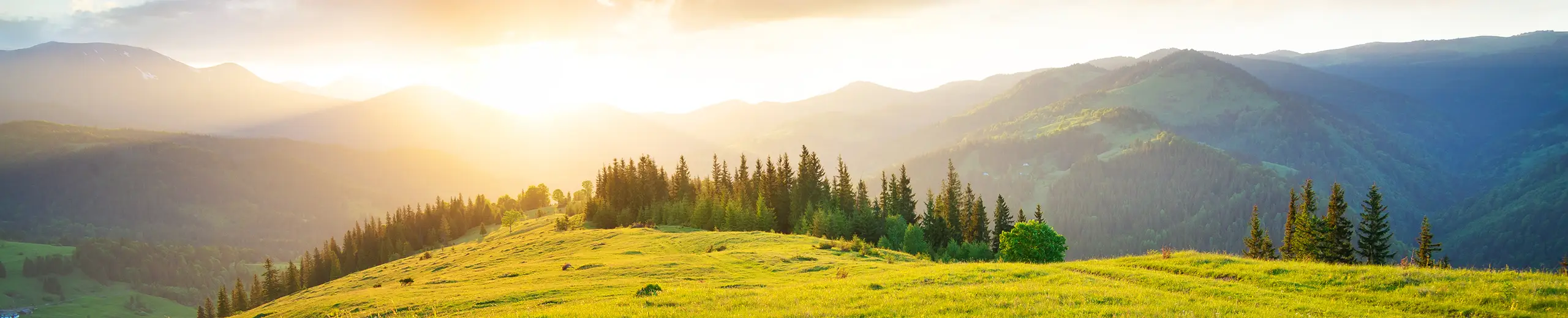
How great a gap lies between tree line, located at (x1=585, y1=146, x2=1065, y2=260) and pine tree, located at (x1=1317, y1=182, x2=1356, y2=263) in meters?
33.7

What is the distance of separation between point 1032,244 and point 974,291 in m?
32.9

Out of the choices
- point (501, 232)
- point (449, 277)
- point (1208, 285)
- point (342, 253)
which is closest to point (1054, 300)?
point (1208, 285)

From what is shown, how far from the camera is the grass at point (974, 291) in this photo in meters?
18.6

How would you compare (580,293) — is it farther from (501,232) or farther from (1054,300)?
(501,232)

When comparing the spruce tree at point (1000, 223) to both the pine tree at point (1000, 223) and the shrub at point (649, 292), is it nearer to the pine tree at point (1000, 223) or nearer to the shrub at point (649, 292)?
the pine tree at point (1000, 223)

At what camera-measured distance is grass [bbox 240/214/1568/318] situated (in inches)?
731

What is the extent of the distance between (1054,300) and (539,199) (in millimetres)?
195477

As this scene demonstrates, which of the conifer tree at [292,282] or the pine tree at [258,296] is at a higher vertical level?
the conifer tree at [292,282]

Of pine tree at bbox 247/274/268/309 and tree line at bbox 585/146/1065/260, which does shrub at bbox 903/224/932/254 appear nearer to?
tree line at bbox 585/146/1065/260

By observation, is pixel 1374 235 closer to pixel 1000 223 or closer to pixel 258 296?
pixel 1000 223

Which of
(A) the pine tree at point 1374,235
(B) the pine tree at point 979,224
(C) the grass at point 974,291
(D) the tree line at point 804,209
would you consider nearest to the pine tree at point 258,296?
(D) the tree line at point 804,209

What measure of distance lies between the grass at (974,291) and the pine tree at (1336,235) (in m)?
57.8

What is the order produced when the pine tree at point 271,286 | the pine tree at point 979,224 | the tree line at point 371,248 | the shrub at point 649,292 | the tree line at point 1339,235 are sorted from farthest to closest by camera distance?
the tree line at point 371,248
the pine tree at point 271,286
the pine tree at point 979,224
the tree line at point 1339,235
the shrub at point 649,292

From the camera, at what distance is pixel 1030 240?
51969 mm
